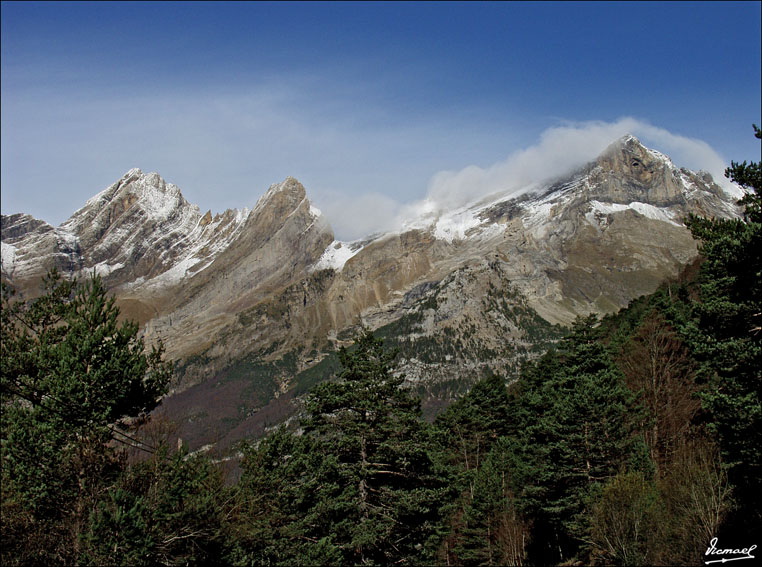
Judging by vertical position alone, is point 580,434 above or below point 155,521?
below

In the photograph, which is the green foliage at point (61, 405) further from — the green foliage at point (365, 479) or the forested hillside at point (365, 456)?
the green foliage at point (365, 479)

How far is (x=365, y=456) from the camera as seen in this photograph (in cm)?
2280

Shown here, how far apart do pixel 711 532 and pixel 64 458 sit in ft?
68.7

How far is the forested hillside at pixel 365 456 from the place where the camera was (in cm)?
1666

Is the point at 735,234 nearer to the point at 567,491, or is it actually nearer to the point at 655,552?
the point at 655,552

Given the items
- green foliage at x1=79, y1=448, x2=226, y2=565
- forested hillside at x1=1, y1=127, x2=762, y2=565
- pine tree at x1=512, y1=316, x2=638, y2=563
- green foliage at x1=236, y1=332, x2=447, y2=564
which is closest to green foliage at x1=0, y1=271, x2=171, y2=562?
forested hillside at x1=1, y1=127, x2=762, y2=565

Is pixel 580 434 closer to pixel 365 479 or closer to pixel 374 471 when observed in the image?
pixel 374 471

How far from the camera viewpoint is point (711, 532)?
59.2 ft

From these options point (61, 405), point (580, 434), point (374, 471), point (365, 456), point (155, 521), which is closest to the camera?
point (61, 405)

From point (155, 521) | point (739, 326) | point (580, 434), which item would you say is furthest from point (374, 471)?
point (739, 326)

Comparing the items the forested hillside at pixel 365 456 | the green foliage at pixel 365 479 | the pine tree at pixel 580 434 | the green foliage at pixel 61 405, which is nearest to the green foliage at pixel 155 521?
the forested hillside at pixel 365 456

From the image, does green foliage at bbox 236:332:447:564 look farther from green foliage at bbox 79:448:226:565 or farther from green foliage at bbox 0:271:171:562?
green foliage at bbox 0:271:171:562

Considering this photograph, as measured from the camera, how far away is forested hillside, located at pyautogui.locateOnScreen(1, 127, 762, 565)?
1666 cm

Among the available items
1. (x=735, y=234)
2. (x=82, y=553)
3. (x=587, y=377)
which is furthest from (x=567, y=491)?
(x=82, y=553)
